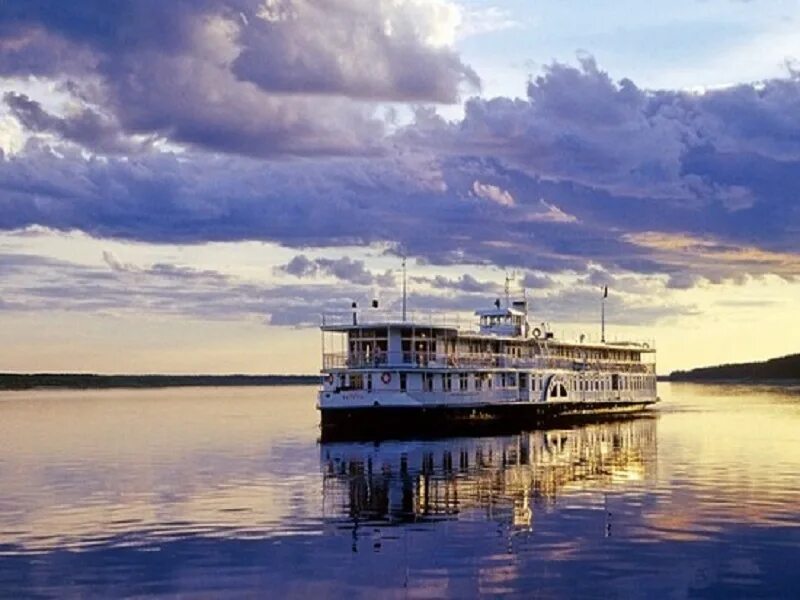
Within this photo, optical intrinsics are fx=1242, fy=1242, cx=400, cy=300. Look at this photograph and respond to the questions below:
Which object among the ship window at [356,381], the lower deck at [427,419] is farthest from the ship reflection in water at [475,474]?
the ship window at [356,381]

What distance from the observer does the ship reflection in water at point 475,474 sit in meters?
45.3

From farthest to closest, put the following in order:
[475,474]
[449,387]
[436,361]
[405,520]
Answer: [449,387]
[436,361]
[475,474]
[405,520]

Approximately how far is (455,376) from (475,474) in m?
35.1

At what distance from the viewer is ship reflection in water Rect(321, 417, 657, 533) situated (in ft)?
149

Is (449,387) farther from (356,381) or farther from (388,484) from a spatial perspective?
(388,484)

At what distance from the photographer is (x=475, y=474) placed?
58.7 m

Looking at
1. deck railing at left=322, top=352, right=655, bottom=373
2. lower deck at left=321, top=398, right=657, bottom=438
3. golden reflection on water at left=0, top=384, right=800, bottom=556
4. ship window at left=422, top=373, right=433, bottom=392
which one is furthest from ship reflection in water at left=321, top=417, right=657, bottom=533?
deck railing at left=322, top=352, right=655, bottom=373

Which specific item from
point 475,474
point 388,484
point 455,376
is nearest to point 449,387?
point 455,376

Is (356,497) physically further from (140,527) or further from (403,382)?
(403,382)

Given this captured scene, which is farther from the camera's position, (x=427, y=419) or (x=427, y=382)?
(x=427, y=382)

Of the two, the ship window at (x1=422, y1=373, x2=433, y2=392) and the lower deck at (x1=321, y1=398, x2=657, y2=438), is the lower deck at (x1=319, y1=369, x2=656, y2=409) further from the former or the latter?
the lower deck at (x1=321, y1=398, x2=657, y2=438)

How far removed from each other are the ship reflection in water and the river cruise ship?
646cm

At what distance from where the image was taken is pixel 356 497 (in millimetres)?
49500

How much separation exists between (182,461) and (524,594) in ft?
140
